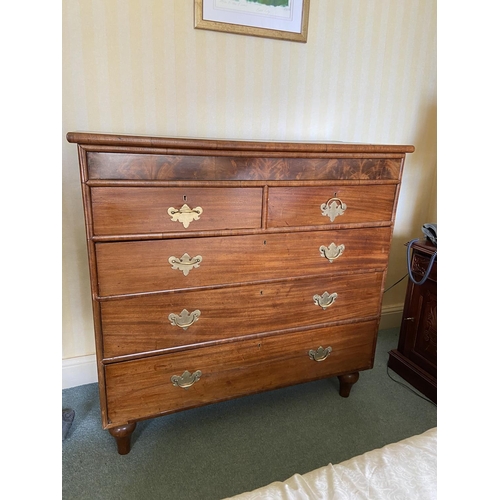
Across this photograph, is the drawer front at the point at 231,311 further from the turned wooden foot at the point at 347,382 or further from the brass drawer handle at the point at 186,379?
the turned wooden foot at the point at 347,382

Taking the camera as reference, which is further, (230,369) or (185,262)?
(230,369)

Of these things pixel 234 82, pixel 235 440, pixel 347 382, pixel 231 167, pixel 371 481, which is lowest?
pixel 235 440

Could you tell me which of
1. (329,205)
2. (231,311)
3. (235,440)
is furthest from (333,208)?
(235,440)

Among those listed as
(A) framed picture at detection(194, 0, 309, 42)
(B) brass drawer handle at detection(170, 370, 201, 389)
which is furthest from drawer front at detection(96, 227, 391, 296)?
(A) framed picture at detection(194, 0, 309, 42)

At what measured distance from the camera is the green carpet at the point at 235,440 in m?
1.38

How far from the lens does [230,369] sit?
4.92 ft

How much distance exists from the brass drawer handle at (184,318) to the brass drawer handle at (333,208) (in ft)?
1.98

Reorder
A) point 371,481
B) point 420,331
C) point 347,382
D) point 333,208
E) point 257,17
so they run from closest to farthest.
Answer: point 371,481
point 333,208
point 257,17
point 347,382
point 420,331

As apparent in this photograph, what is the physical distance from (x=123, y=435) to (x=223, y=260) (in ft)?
2.50

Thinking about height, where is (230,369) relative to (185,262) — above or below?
below

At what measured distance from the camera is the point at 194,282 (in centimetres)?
133

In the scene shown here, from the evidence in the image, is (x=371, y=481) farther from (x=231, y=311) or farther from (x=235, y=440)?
(x=235, y=440)
